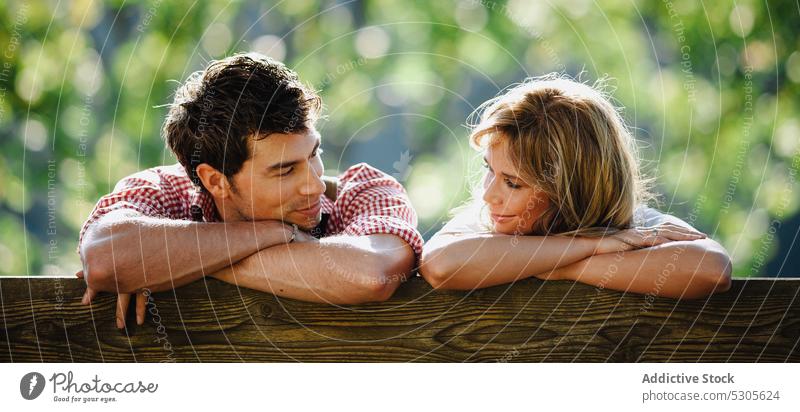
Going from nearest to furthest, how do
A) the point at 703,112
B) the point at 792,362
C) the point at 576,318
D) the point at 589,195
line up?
1. the point at 576,318
2. the point at 792,362
3. the point at 589,195
4. the point at 703,112

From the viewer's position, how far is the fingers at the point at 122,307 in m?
1.49

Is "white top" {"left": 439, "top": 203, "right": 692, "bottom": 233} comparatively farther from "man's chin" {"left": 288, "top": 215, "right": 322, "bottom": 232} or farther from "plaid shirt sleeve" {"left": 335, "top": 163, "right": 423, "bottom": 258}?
"man's chin" {"left": 288, "top": 215, "right": 322, "bottom": 232}

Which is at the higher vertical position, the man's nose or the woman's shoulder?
the man's nose

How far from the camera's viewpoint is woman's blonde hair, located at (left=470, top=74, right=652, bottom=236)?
165 centimetres

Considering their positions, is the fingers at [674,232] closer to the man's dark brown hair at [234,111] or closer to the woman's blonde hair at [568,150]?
the woman's blonde hair at [568,150]

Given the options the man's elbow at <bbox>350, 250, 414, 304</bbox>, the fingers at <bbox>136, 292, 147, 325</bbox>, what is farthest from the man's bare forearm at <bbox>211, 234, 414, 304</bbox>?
the fingers at <bbox>136, 292, 147, 325</bbox>

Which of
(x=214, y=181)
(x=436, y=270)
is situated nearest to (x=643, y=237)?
(x=436, y=270)

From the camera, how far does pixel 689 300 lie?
147 cm

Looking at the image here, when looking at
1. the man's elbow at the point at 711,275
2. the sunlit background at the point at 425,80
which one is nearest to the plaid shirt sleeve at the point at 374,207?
the man's elbow at the point at 711,275

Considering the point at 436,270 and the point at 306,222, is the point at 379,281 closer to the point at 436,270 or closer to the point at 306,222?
the point at 436,270

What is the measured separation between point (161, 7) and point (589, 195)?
3.23 metres

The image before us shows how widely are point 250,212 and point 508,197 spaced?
1.67 ft

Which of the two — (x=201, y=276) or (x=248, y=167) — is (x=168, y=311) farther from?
(x=248, y=167)

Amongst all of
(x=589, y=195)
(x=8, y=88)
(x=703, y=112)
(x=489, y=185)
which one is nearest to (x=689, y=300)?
(x=589, y=195)
